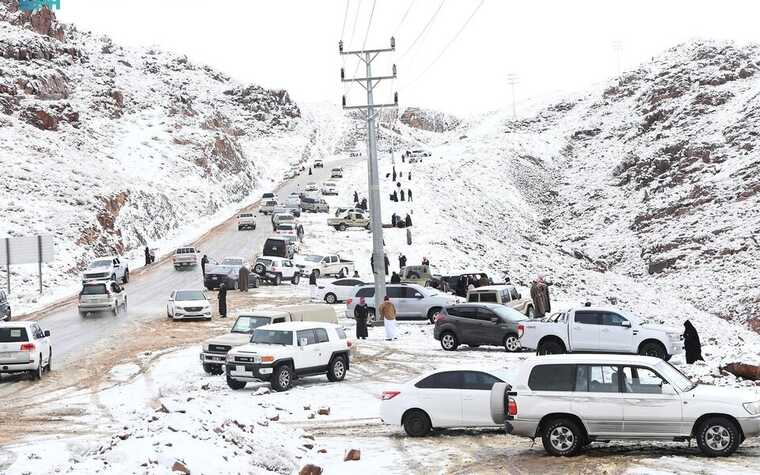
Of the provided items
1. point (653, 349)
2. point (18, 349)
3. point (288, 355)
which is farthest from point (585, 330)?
point (18, 349)

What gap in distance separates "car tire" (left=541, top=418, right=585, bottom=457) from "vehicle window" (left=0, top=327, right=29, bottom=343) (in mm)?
15435

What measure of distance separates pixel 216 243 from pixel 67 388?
43552 millimetres

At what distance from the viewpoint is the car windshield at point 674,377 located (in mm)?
14234

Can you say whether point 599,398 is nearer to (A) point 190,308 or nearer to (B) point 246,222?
(A) point 190,308

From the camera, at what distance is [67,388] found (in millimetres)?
22672

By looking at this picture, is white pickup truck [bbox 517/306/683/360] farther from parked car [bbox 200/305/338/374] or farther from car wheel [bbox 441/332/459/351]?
parked car [bbox 200/305/338/374]

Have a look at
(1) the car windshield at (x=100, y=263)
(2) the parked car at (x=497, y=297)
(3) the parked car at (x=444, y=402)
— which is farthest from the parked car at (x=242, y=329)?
(1) the car windshield at (x=100, y=263)

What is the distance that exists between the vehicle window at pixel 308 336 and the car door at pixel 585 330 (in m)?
7.73

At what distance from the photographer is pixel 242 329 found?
1006 inches

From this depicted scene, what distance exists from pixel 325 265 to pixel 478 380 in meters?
34.4

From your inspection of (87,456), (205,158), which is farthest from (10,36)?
(87,456)

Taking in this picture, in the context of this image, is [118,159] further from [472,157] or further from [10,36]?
[472,157]

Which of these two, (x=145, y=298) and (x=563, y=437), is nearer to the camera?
(x=563, y=437)

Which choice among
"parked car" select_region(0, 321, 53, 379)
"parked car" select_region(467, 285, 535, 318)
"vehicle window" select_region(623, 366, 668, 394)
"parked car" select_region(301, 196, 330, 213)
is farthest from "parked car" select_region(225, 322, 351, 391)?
"parked car" select_region(301, 196, 330, 213)
